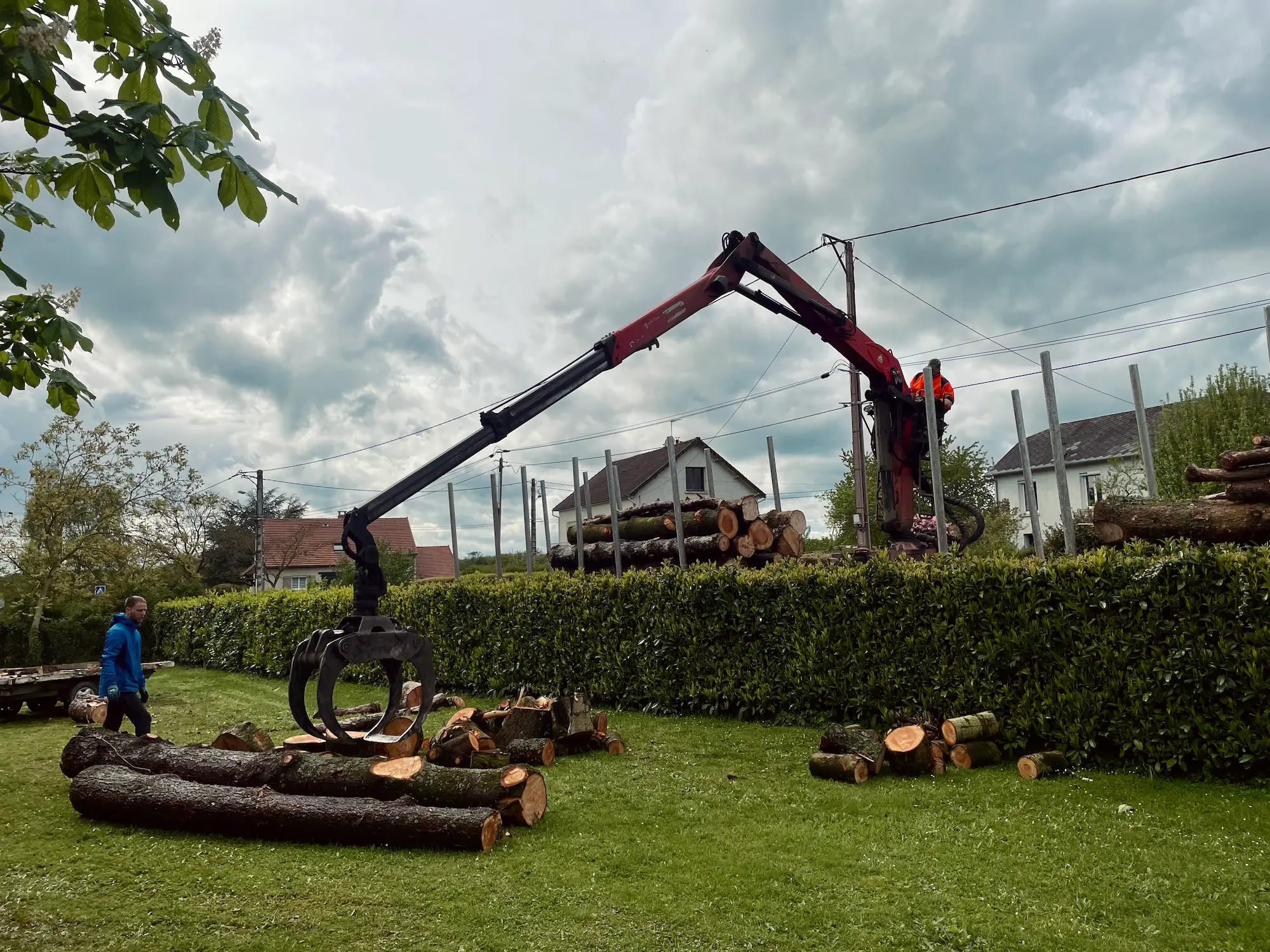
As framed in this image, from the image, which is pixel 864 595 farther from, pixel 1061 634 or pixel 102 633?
pixel 102 633

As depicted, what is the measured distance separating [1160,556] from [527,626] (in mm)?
8565

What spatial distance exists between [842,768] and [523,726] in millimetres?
3294

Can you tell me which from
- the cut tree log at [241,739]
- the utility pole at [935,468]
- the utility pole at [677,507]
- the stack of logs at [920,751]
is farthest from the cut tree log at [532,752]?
the utility pole at [935,468]

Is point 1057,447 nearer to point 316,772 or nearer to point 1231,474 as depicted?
point 1231,474

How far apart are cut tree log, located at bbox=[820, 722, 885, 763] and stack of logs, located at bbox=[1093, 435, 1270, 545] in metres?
3.30

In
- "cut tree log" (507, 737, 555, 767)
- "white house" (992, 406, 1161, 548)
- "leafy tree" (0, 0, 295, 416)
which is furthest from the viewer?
"white house" (992, 406, 1161, 548)

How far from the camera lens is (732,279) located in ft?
34.6

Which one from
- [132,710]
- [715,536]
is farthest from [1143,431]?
[132,710]

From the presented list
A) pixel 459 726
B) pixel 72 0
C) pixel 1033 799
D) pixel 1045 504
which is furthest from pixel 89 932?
pixel 1045 504

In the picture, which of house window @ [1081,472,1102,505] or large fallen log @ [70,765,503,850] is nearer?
large fallen log @ [70,765,503,850]

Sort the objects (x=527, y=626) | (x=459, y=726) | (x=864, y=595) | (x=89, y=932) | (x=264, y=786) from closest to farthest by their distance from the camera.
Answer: (x=89, y=932), (x=264, y=786), (x=459, y=726), (x=864, y=595), (x=527, y=626)

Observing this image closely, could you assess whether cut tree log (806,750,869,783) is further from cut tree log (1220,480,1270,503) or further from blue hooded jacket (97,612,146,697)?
blue hooded jacket (97,612,146,697)

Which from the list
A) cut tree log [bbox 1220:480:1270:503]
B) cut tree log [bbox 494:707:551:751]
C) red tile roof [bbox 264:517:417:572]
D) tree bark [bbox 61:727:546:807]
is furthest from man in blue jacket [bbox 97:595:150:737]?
red tile roof [bbox 264:517:417:572]

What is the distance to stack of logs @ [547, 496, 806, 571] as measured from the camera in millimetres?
12953
